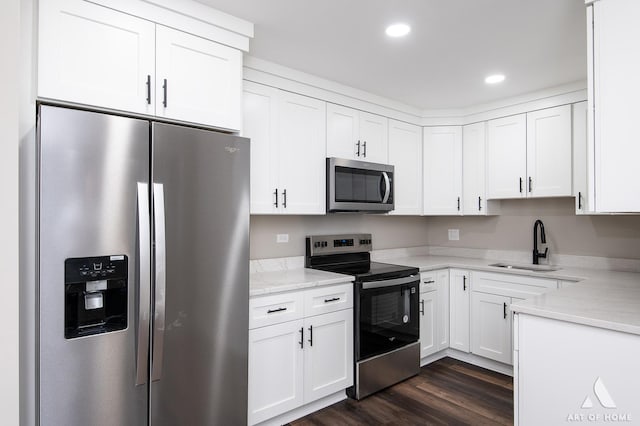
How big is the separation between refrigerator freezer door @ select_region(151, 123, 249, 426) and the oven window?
1166mm

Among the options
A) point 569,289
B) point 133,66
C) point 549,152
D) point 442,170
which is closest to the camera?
point 133,66

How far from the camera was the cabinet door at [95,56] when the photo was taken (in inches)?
59.7

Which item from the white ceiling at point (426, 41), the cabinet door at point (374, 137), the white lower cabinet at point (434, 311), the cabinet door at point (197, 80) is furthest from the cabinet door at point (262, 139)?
the white lower cabinet at point (434, 311)

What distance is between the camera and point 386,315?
2908 mm

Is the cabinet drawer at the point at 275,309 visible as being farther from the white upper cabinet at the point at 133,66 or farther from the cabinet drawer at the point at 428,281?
the cabinet drawer at the point at 428,281

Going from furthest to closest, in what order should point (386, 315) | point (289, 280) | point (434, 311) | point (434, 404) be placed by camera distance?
1. point (434, 311)
2. point (386, 315)
3. point (434, 404)
4. point (289, 280)

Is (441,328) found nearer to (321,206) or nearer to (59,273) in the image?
(321,206)

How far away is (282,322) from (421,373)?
161cm

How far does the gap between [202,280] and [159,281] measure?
0.22m

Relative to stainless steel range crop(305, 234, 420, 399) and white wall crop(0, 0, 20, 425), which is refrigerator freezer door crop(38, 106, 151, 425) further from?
stainless steel range crop(305, 234, 420, 399)

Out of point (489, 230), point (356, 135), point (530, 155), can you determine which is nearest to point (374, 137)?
point (356, 135)

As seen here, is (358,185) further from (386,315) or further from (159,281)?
(159,281)

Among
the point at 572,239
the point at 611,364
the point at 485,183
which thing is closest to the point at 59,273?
the point at 611,364

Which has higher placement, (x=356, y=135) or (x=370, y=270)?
(x=356, y=135)
